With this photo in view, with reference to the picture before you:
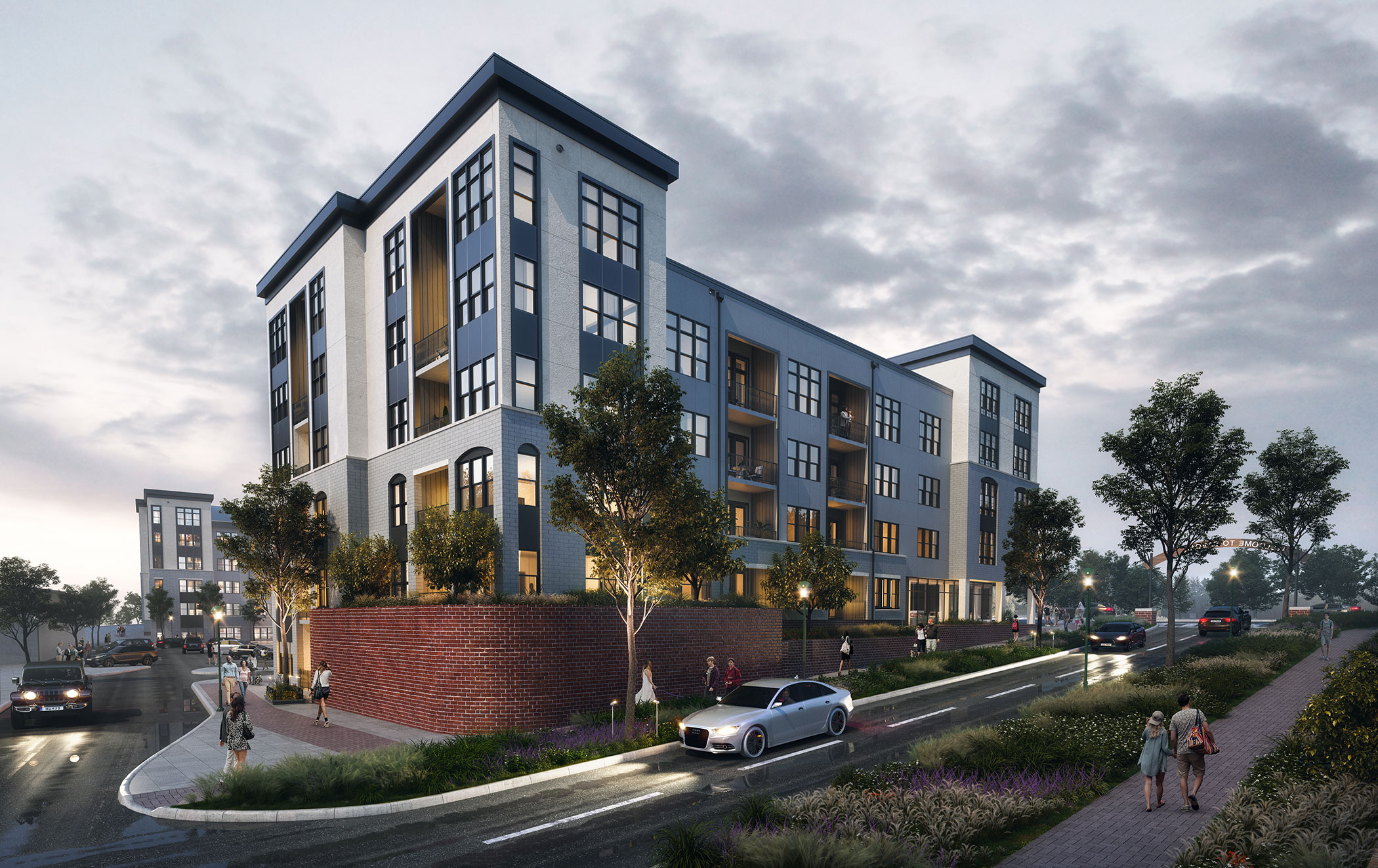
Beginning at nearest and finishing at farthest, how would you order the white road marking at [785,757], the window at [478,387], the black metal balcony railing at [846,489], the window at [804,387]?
the white road marking at [785,757] → the window at [478,387] → the window at [804,387] → the black metal balcony railing at [846,489]

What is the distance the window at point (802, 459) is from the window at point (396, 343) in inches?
749

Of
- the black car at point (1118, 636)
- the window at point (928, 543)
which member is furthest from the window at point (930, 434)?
the black car at point (1118, 636)

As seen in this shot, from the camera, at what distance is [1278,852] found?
352 inches

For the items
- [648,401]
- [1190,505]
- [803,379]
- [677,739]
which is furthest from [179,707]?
[1190,505]

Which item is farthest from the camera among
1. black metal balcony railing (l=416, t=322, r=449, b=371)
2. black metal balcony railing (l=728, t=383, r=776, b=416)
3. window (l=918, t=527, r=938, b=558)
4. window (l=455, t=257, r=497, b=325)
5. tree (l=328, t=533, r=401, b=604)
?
window (l=918, t=527, r=938, b=558)

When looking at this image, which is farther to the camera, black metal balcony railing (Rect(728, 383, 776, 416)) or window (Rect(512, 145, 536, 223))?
black metal balcony railing (Rect(728, 383, 776, 416))

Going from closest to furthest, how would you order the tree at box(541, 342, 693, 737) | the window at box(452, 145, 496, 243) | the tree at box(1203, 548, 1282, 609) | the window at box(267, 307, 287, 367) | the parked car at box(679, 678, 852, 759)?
the parked car at box(679, 678, 852, 759) < the tree at box(541, 342, 693, 737) < the window at box(452, 145, 496, 243) < the window at box(267, 307, 287, 367) < the tree at box(1203, 548, 1282, 609)

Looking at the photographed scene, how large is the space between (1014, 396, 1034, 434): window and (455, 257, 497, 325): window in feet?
145

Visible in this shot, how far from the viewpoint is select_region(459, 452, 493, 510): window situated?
1018 inches

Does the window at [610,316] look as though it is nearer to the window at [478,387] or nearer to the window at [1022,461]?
the window at [478,387]

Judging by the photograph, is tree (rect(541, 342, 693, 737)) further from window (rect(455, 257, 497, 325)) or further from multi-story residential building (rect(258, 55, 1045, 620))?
window (rect(455, 257, 497, 325))

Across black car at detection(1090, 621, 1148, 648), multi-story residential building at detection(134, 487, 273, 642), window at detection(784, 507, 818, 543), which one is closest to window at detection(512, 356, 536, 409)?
window at detection(784, 507, 818, 543)

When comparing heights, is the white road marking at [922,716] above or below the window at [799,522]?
below

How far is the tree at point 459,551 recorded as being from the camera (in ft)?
77.5
